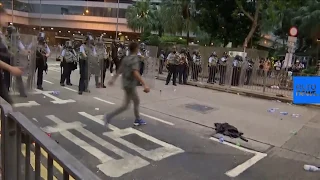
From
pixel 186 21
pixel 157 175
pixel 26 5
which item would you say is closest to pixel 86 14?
pixel 26 5

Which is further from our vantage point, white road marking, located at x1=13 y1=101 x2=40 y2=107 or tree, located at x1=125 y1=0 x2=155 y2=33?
tree, located at x1=125 y1=0 x2=155 y2=33

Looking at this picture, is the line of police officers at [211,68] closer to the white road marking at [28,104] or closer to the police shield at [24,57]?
the police shield at [24,57]

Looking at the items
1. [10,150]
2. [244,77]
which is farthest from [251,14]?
[10,150]

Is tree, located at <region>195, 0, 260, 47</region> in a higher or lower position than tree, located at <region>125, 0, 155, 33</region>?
lower

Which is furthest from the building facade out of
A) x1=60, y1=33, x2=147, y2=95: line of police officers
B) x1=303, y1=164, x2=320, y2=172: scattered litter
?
x1=303, y1=164, x2=320, y2=172: scattered litter

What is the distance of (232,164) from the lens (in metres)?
4.88

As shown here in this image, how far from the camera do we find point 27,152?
2152mm

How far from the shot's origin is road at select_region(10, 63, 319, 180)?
444 cm

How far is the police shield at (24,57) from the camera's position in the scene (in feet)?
29.0

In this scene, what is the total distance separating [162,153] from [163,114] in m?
2.87

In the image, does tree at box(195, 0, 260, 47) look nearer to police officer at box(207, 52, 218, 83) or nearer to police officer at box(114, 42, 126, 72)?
police officer at box(207, 52, 218, 83)

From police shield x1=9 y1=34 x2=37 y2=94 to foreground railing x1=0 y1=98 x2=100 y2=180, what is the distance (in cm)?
681

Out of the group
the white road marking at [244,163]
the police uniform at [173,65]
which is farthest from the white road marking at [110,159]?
the police uniform at [173,65]

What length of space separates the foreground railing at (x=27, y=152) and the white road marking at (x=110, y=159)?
1.92 m
